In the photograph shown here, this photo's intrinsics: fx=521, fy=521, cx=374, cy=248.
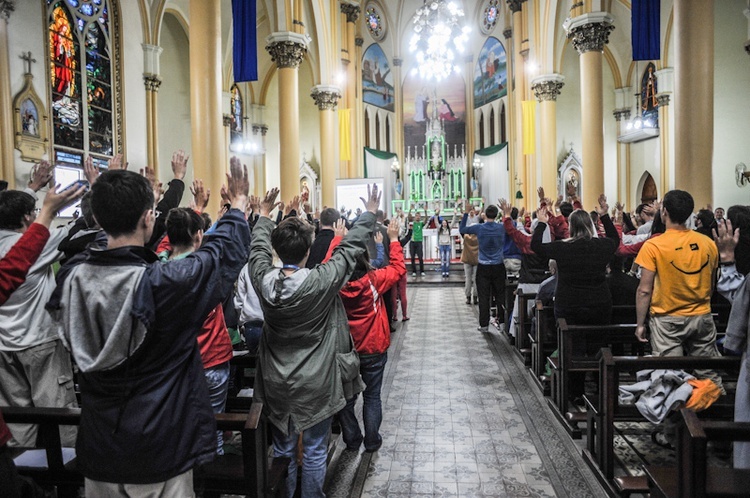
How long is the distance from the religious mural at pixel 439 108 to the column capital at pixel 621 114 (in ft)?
25.6

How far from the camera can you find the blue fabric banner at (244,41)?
386 inches

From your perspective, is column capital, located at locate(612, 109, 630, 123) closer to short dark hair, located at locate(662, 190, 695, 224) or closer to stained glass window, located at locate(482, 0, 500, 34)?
stained glass window, located at locate(482, 0, 500, 34)

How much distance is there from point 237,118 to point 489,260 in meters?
16.8

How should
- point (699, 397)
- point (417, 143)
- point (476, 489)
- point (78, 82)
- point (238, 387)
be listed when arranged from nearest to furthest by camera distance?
point (699, 397) < point (476, 489) < point (238, 387) < point (78, 82) < point (417, 143)

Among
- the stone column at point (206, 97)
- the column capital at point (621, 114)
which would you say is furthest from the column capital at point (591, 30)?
the column capital at point (621, 114)

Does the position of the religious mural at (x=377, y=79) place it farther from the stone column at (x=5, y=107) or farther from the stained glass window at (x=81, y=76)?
the stone column at (x=5, y=107)

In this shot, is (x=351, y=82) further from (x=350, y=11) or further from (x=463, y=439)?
(x=463, y=439)

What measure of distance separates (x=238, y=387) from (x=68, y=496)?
5.08 ft

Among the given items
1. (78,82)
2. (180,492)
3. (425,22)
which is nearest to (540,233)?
(180,492)

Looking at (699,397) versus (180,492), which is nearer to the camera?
(180,492)

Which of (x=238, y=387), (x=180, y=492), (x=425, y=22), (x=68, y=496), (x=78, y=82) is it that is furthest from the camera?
(x=425, y=22)

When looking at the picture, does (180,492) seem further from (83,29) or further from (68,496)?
(83,29)

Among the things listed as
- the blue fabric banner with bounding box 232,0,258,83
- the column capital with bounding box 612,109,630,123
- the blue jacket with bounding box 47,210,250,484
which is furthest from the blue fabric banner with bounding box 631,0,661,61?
the column capital with bounding box 612,109,630,123

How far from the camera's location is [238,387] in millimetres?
4121
